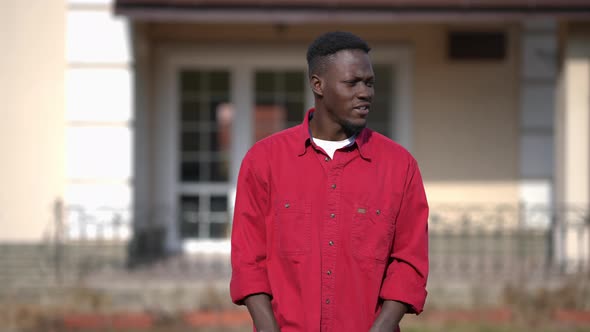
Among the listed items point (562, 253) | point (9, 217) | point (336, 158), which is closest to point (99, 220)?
point (9, 217)

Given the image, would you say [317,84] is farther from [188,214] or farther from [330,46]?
[188,214]

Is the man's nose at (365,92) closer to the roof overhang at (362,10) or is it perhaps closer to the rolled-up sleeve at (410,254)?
the rolled-up sleeve at (410,254)

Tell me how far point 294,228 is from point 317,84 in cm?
52

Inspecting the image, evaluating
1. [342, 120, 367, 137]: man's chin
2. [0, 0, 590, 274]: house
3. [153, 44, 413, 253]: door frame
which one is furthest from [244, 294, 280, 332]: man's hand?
[153, 44, 413, 253]: door frame

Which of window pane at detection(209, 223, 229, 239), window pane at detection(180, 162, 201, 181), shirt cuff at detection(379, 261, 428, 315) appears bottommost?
window pane at detection(209, 223, 229, 239)

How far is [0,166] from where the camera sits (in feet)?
31.0

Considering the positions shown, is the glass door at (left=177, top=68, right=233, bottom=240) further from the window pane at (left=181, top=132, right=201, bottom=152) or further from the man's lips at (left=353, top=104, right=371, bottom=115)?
the man's lips at (left=353, top=104, right=371, bottom=115)

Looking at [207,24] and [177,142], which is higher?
[207,24]

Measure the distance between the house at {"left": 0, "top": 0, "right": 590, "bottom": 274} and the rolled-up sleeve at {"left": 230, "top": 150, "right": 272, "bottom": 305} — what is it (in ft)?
21.1

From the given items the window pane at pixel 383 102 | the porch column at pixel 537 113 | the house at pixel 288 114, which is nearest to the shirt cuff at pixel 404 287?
the house at pixel 288 114

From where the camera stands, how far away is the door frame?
1062cm

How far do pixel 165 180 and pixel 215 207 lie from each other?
27.3 inches

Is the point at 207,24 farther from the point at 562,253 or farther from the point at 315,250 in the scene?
the point at 315,250

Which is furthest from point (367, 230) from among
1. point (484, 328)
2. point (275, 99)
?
point (275, 99)
